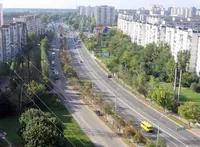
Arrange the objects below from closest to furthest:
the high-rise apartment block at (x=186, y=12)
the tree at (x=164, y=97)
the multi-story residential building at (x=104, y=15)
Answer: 1. the tree at (x=164, y=97)
2. the multi-story residential building at (x=104, y=15)
3. the high-rise apartment block at (x=186, y=12)

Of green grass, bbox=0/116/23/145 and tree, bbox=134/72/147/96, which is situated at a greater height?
tree, bbox=134/72/147/96

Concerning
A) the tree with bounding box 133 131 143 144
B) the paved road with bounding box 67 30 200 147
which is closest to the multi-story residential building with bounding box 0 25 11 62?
the paved road with bounding box 67 30 200 147

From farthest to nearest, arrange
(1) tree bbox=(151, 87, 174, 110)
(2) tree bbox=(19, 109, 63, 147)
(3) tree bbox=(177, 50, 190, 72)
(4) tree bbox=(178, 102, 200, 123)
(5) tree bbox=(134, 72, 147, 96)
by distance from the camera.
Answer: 1. (3) tree bbox=(177, 50, 190, 72)
2. (5) tree bbox=(134, 72, 147, 96)
3. (1) tree bbox=(151, 87, 174, 110)
4. (4) tree bbox=(178, 102, 200, 123)
5. (2) tree bbox=(19, 109, 63, 147)

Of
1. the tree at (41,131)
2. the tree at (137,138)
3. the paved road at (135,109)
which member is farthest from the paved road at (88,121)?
the tree at (41,131)

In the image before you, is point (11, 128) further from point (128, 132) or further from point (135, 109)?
point (135, 109)

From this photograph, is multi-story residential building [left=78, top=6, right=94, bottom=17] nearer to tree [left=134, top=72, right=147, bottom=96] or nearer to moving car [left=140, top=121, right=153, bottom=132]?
tree [left=134, top=72, right=147, bottom=96]

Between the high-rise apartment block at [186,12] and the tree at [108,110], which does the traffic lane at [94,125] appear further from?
the high-rise apartment block at [186,12]

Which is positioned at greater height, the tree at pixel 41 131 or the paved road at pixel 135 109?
the tree at pixel 41 131
